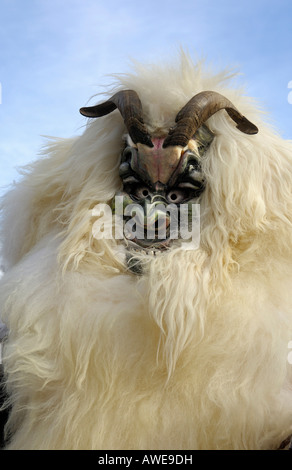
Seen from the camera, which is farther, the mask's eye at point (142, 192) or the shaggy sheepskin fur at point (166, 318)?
the mask's eye at point (142, 192)

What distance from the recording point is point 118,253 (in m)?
1.33

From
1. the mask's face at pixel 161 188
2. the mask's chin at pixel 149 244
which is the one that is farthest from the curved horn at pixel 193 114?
the mask's chin at pixel 149 244

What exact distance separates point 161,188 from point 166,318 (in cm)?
36

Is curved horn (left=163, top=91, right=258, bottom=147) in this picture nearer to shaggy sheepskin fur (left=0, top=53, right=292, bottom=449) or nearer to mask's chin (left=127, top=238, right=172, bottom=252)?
shaggy sheepskin fur (left=0, top=53, right=292, bottom=449)

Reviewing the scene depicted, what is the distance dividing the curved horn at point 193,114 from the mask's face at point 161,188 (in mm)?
27

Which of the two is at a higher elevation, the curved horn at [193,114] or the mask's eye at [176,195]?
the curved horn at [193,114]

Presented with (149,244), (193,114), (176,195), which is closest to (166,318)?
(149,244)

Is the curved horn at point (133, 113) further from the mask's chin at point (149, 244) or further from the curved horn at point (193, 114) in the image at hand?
the mask's chin at point (149, 244)

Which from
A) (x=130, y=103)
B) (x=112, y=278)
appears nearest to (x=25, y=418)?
(x=112, y=278)

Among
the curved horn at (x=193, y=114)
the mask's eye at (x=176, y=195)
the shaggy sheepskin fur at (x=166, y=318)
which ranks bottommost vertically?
the shaggy sheepskin fur at (x=166, y=318)

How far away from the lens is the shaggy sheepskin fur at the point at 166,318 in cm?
115

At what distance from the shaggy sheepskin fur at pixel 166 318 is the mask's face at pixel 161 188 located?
0.04m

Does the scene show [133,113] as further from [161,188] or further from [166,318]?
[166,318]
